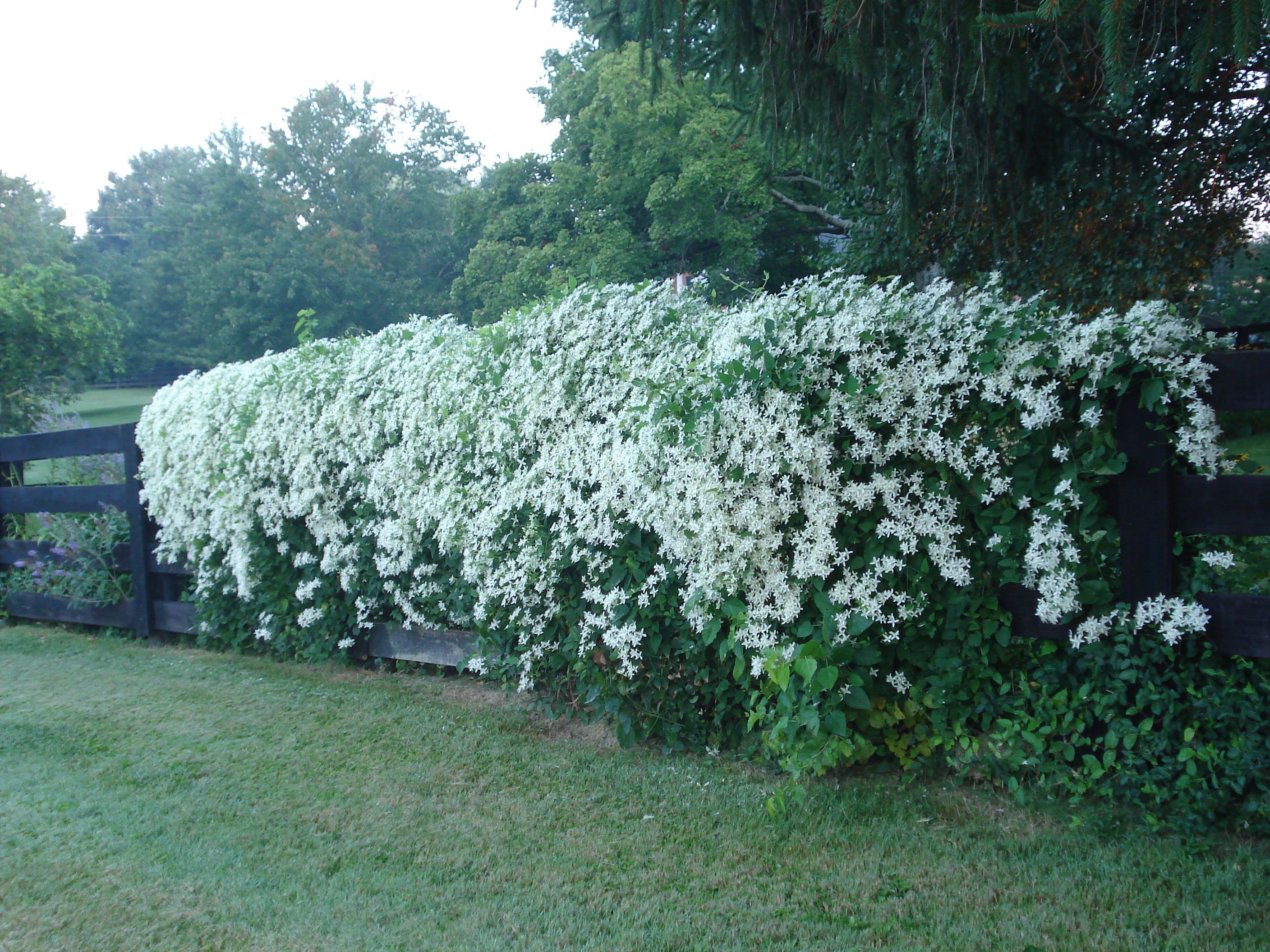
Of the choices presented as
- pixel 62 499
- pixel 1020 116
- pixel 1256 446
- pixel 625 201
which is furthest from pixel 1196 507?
pixel 625 201

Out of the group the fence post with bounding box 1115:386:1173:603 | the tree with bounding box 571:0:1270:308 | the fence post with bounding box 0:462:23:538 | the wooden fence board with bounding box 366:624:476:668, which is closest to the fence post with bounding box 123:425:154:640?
the fence post with bounding box 0:462:23:538

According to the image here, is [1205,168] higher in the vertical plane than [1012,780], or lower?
higher

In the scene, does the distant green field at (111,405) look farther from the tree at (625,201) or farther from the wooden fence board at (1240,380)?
the wooden fence board at (1240,380)

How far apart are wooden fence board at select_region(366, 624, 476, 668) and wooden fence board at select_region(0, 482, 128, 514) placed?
2869 mm

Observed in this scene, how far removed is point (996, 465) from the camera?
113 inches

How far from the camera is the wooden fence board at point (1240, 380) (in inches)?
99.3

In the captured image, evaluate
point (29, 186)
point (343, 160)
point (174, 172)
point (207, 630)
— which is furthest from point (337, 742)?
point (174, 172)

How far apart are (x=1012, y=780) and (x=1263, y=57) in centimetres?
560

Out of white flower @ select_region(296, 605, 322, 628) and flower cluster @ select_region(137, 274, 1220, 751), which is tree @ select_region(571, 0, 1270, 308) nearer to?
flower cluster @ select_region(137, 274, 1220, 751)

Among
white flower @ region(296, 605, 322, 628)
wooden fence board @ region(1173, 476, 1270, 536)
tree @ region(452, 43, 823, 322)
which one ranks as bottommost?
white flower @ region(296, 605, 322, 628)

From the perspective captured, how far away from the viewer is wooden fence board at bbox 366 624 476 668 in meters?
4.71

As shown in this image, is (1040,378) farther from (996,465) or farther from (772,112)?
(772,112)

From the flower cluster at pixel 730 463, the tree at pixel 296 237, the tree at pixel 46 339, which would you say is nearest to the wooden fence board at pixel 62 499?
the flower cluster at pixel 730 463

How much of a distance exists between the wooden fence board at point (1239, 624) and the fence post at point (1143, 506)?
0.13 m
